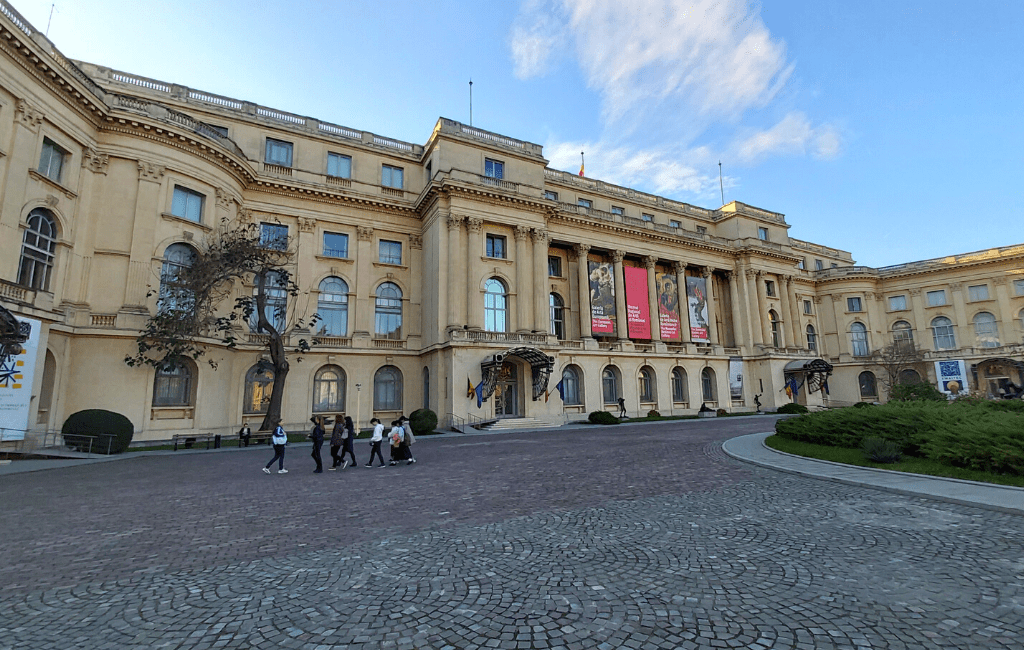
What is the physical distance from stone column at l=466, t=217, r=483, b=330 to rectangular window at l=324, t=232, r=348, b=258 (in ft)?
29.0

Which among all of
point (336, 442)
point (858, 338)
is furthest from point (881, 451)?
point (858, 338)

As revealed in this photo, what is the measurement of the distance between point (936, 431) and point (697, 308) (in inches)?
1290

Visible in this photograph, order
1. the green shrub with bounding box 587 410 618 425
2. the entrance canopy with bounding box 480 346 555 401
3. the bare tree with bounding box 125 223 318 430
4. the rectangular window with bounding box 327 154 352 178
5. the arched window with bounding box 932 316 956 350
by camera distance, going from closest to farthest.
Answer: the bare tree with bounding box 125 223 318 430, the entrance canopy with bounding box 480 346 555 401, the green shrub with bounding box 587 410 618 425, the rectangular window with bounding box 327 154 352 178, the arched window with bounding box 932 316 956 350

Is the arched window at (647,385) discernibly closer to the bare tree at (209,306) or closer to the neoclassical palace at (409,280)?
the neoclassical palace at (409,280)

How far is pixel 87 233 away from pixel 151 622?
2816 centimetres

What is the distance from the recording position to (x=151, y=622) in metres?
4.62

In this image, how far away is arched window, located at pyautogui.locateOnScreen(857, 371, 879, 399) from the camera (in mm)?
53375

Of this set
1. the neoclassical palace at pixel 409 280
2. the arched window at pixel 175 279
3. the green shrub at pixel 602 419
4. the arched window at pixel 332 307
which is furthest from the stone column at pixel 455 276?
the arched window at pixel 175 279

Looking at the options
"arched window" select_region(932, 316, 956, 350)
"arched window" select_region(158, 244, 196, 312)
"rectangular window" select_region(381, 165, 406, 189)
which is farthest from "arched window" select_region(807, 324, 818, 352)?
"arched window" select_region(158, 244, 196, 312)

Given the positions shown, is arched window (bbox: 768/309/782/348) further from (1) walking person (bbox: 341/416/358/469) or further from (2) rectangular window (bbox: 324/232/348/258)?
(1) walking person (bbox: 341/416/358/469)

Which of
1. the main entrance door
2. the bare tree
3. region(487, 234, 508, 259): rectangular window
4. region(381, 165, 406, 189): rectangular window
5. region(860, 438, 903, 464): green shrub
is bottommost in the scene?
region(860, 438, 903, 464): green shrub

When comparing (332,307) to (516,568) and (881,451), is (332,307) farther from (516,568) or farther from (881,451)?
(881,451)

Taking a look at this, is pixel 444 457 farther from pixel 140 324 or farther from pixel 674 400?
pixel 674 400

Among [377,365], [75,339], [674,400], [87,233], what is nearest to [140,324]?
[75,339]
